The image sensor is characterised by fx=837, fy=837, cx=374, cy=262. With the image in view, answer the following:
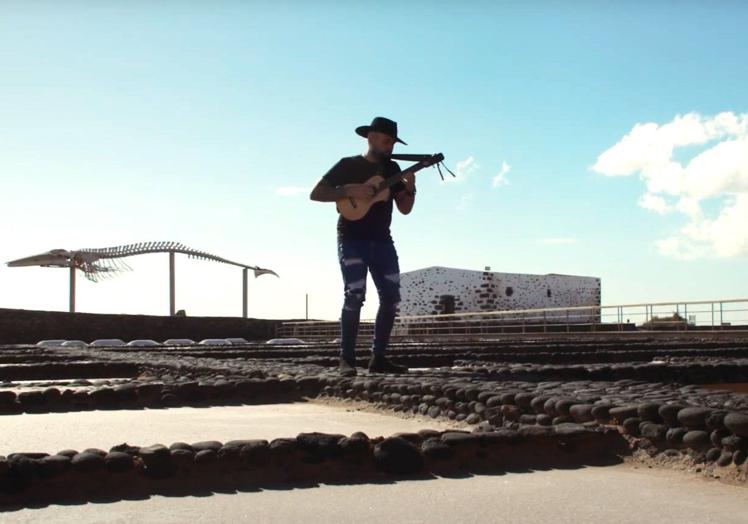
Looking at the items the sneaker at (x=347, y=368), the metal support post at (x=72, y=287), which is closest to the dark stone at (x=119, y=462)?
the sneaker at (x=347, y=368)

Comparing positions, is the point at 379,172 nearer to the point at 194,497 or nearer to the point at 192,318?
the point at 194,497

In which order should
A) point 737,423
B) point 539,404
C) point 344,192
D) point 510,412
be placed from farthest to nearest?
point 344,192, point 510,412, point 539,404, point 737,423

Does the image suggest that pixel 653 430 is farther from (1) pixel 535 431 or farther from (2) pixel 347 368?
(2) pixel 347 368

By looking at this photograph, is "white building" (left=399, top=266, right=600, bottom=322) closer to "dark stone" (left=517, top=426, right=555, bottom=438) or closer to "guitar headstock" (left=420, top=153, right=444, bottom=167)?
"guitar headstock" (left=420, top=153, right=444, bottom=167)

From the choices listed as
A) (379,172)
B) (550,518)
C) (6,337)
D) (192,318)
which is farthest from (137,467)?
(192,318)

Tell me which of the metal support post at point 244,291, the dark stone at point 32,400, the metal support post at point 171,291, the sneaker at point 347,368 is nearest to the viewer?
the dark stone at point 32,400

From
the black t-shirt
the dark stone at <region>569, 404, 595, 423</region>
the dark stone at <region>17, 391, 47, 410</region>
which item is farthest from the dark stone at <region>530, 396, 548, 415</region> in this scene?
the dark stone at <region>17, 391, 47, 410</region>

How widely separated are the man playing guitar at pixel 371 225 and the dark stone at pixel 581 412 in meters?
2.65

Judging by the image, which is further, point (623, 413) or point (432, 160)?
point (432, 160)

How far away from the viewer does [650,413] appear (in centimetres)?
319

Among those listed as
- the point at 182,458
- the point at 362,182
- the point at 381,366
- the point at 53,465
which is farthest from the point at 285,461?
the point at 362,182

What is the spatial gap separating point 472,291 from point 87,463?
5022 centimetres

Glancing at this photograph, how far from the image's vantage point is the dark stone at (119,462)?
8.51ft

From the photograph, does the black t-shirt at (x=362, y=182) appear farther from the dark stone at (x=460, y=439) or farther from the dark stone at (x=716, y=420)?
the dark stone at (x=716, y=420)
